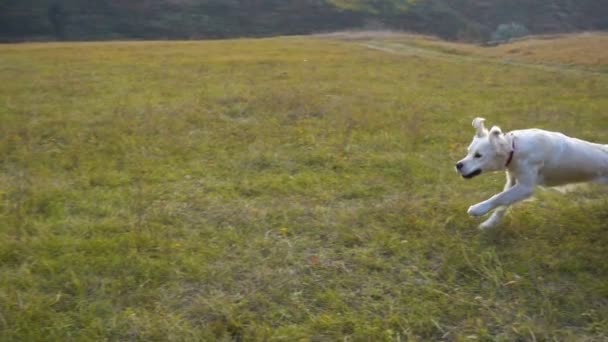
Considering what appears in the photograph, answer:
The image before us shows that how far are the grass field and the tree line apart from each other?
218 feet

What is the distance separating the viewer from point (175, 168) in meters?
9.41

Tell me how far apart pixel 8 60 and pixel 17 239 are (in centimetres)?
2571

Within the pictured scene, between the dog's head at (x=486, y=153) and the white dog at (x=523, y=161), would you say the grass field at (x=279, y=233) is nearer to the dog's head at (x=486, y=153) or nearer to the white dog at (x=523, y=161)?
the white dog at (x=523, y=161)

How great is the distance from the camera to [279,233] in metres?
6.90

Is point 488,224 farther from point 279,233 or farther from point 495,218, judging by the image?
point 279,233

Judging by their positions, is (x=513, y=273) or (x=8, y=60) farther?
(x=8, y=60)

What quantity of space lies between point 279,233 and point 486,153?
7.70 ft

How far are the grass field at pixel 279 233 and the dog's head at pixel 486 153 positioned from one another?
0.69 m

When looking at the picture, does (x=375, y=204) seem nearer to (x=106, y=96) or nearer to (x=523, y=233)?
(x=523, y=233)

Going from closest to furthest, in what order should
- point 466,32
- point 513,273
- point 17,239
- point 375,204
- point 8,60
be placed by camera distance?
1. point 513,273
2. point 17,239
3. point 375,204
4. point 8,60
5. point 466,32

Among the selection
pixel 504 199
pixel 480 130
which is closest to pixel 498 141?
pixel 480 130

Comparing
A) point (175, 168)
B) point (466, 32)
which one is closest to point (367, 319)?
point (175, 168)

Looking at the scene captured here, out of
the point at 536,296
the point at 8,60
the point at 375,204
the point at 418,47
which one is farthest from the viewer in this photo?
the point at 418,47

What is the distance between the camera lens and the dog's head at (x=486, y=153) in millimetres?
6633
